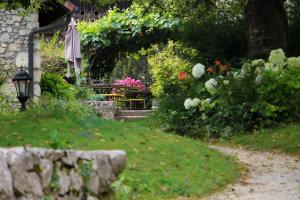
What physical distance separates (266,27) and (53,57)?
11867 millimetres

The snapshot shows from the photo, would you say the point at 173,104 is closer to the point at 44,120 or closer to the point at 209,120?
the point at 209,120

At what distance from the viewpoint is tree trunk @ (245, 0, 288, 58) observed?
50.0 feet

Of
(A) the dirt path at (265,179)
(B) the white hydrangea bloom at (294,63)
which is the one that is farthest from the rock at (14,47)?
(B) the white hydrangea bloom at (294,63)

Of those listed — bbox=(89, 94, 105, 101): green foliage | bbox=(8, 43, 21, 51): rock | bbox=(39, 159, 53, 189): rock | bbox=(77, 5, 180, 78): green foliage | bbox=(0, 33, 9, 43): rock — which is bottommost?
bbox=(39, 159, 53, 189): rock

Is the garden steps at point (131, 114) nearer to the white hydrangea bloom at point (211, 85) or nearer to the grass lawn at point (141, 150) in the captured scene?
the white hydrangea bloom at point (211, 85)

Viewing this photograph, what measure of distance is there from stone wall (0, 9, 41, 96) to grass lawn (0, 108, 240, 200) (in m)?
4.83

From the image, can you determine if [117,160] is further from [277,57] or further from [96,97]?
[96,97]

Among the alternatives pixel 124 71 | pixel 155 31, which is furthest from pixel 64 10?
pixel 124 71

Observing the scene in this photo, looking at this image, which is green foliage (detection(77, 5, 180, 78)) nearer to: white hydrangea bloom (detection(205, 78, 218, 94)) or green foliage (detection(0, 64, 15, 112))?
white hydrangea bloom (detection(205, 78, 218, 94))

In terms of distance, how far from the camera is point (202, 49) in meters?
17.5

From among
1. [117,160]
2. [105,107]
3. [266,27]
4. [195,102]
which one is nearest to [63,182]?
[117,160]

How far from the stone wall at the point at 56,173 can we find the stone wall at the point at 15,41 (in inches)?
356

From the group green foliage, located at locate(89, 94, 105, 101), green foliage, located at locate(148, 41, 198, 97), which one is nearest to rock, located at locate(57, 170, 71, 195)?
green foliage, located at locate(148, 41, 198, 97)

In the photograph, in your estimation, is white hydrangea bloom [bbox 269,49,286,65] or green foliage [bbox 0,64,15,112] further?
white hydrangea bloom [bbox 269,49,286,65]
